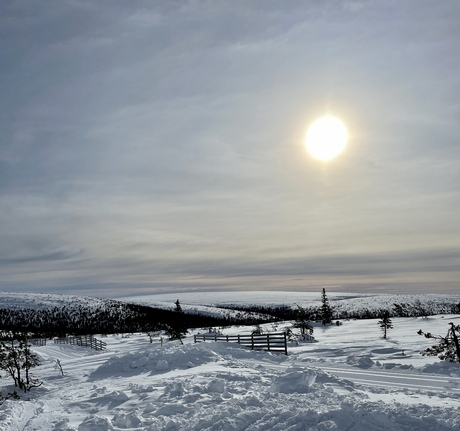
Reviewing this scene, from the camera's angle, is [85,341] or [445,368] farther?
[85,341]

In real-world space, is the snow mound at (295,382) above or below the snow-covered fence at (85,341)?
above

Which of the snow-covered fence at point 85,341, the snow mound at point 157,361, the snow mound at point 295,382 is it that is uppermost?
the snow mound at point 295,382

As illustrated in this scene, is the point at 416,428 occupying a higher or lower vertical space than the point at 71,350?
higher

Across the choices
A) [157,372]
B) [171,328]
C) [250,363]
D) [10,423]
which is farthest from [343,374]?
[171,328]

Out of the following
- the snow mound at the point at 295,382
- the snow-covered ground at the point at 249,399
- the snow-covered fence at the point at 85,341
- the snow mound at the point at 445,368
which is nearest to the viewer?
the snow-covered ground at the point at 249,399

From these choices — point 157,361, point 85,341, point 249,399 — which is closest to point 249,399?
point 249,399

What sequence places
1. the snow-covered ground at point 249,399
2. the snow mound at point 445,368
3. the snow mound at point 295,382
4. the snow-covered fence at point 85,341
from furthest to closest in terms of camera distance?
1. the snow-covered fence at point 85,341
2. the snow mound at point 445,368
3. the snow mound at point 295,382
4. the snow-covered ground at point 249,399

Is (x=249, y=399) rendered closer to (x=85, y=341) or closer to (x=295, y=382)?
(x=295, y=382)

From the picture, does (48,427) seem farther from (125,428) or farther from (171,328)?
(171,328)

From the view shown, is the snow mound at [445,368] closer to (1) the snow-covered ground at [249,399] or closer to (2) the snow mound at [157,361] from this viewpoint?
(1) the snow-covered ground at [249,399]

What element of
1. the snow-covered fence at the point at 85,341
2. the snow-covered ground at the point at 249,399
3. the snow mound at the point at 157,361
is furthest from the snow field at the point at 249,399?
the snow-covered fence at the point at 85,341

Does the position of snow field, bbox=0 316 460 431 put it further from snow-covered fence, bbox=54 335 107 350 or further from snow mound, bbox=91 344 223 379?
snow-covered fence, bbox=54 335 107 350

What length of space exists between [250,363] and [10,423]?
12684mm

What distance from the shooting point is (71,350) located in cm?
4928
